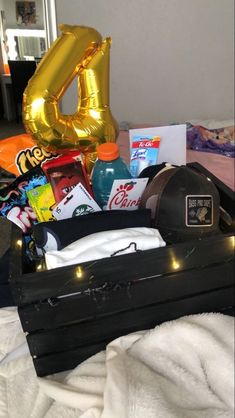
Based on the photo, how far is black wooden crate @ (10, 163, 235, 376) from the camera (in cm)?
49

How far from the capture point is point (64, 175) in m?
0.63

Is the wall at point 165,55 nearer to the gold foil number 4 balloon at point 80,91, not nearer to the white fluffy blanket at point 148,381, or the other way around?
the gold foil number 4 balloon at point 80,91

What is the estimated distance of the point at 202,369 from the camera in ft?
1.64

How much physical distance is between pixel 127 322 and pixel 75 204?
8.6 inches

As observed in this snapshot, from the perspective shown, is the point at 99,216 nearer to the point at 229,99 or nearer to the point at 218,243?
the point at 218,243

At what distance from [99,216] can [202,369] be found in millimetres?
277

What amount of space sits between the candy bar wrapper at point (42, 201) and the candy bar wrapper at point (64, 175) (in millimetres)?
11

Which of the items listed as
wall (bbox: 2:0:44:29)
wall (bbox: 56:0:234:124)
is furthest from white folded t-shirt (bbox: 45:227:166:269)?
wall (bbox: 2:0:44:29)

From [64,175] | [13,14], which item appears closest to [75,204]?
[64,175]

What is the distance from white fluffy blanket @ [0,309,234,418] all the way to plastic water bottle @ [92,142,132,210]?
267 mm

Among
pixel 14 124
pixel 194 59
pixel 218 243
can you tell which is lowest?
pixel 14 124

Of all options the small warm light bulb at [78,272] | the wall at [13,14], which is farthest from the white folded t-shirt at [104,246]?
the wall at [13,14]

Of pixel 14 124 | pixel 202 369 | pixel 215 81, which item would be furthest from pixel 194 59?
pixel 202 369

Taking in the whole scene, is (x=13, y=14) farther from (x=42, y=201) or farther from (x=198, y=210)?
(x=198, y=210)
